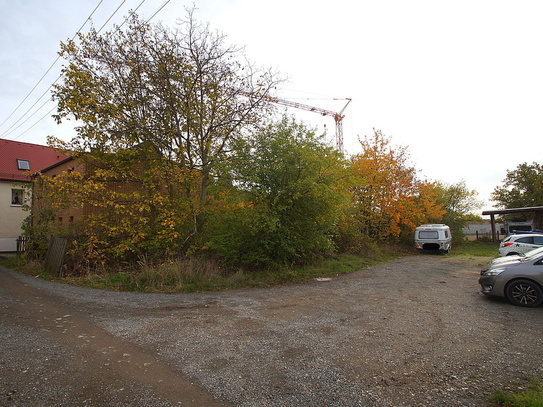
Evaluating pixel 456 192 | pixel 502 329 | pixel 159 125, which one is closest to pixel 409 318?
pixel 502 329

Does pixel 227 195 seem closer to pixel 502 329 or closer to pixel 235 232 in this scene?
pixel 235 232

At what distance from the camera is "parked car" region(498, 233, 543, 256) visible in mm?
15031

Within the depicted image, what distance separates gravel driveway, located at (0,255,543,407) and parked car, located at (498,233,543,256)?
9.74m

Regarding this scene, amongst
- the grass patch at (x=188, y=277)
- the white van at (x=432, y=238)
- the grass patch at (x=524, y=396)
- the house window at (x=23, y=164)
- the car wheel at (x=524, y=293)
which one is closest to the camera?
the grass patch at (x=524, y=396)

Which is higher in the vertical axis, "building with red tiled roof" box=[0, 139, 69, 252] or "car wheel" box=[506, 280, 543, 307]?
"building with red tiled roof" box=[0, 139, 69, 252]

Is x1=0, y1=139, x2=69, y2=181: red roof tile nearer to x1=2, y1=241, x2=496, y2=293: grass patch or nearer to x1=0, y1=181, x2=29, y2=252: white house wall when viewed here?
x1=0, y1=181, x2=29, y2=252: white house wall

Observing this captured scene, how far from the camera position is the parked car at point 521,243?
15031 mm

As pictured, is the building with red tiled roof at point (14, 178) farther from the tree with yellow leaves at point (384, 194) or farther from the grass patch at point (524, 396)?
the grass patch at point (524, 396)

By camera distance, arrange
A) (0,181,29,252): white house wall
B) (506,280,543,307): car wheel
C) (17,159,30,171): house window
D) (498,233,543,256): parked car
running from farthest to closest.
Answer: (17,159,30,171): house window
(0,181,29,252): white house wall
(498,233,543,256): parked car
(506,280,543,307): car wheel

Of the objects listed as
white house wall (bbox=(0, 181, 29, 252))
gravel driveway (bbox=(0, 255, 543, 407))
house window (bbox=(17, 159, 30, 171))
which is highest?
house window (bbox=(17, 159, 30, 171))

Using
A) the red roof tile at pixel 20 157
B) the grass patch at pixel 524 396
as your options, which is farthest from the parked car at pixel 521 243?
the red roof tile at pixel 20 157

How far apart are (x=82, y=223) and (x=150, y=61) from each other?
7178 mm

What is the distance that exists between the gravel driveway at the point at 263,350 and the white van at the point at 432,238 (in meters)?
15.4

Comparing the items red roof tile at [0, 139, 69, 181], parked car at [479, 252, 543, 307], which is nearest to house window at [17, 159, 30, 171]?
red roof tile at [0, 139, 69, 181]
